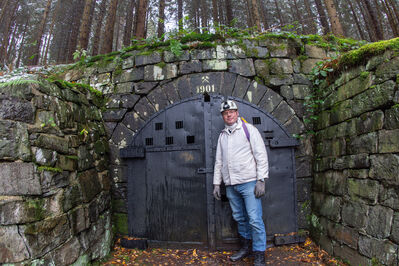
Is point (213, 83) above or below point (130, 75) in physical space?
below

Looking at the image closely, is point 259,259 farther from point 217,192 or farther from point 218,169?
→ point 218,169

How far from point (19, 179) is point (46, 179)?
0.23 metres

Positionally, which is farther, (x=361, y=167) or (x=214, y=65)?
(x=214, y=65)

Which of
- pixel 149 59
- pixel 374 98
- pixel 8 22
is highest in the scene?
pixel 8 22

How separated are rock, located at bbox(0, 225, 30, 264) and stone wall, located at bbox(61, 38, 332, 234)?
165 centimetres

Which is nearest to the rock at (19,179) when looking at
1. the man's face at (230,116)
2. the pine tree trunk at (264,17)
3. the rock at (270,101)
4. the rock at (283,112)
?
the man's face at (230,116)

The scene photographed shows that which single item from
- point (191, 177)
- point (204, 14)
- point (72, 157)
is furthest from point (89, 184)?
point (204, 14)

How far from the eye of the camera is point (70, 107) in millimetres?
2969

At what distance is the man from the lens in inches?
113

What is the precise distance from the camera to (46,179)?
2.34 metres

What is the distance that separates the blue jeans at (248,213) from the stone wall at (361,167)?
973 mm

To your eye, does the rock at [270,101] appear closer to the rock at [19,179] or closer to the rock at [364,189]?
the rock at [364,189]

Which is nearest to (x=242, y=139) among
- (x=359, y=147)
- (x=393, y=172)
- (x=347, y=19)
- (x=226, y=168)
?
(x=226, y=168)

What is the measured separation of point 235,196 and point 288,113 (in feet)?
5.17
